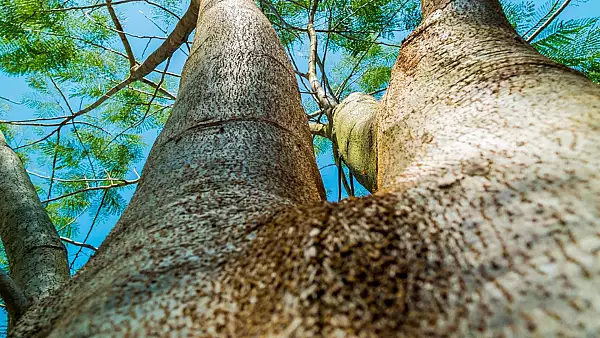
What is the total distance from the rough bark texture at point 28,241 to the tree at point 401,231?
37 centimetres

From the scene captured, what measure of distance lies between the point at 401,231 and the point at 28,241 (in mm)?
1130

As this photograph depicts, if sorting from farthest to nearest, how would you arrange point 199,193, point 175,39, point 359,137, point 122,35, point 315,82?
point 122,35
point 175,39
point 315,82
point 359,137
point 199,193

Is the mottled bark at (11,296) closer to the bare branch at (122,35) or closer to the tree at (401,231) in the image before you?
the tree at (401,231)

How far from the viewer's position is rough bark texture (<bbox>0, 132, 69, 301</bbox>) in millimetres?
952

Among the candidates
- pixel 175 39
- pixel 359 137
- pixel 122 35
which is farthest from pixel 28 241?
pixel 122 35

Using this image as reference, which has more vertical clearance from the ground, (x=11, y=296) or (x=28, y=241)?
(x=28, y=241)

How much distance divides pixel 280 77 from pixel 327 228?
2.21 feet

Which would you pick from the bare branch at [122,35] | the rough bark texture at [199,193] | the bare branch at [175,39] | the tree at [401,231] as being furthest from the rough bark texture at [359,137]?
the bare branch at [122,35]

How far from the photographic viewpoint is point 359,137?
1.17 meters

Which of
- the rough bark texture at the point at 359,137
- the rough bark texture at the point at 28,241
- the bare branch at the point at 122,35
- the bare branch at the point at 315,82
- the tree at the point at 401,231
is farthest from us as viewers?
the bare branch at the point at 122,35

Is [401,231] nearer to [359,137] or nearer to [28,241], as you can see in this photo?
[359,137]

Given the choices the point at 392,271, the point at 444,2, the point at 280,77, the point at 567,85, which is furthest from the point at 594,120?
the point at 280,77

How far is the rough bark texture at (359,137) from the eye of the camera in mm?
1114

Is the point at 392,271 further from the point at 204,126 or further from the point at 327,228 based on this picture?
the point at 204,126
